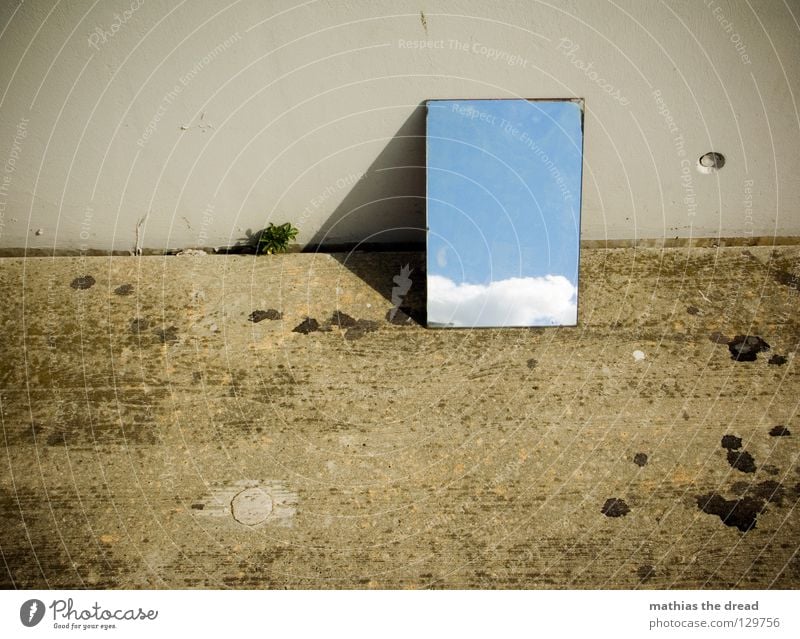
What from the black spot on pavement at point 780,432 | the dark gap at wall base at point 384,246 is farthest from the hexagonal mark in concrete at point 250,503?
the black spot on pavement at point 780,432

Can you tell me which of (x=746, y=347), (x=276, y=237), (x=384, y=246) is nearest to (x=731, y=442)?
(x=746, y=347)

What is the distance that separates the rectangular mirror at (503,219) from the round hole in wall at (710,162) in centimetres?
97

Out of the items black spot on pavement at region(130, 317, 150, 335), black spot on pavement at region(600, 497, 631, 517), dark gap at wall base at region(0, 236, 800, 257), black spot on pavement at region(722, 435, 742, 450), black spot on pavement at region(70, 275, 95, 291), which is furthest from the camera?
dark gap at wall base at region(0, 236, 800, 257)

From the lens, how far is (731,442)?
4.00m

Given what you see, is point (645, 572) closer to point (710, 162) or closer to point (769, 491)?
point (769, 491)

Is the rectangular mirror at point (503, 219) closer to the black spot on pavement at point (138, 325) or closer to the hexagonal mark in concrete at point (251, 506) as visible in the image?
the hexagonal mark in concrete at point (251, 506)

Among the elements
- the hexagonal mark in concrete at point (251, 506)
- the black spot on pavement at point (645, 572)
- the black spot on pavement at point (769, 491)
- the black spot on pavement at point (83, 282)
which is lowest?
the black spot on pavement at point (645, 572)

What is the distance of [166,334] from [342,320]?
1.30 metres

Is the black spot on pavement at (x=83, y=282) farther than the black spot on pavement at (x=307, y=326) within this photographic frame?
Yes

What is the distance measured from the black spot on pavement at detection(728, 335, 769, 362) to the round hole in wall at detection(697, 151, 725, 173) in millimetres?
1306

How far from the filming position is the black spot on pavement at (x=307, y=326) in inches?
186

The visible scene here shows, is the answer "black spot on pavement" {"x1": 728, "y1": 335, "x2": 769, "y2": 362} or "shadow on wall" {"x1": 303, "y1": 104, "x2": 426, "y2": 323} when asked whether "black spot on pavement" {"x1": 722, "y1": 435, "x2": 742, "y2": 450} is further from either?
"shadow on wall" {"x1": 303, "y1": 104, "x2": 426, "y2": 323}

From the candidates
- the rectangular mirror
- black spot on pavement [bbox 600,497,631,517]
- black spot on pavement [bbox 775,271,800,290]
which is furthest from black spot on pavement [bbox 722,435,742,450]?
black spot on pavement [bbox 775,271,800,290]

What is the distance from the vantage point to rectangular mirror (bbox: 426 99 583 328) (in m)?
4.64
